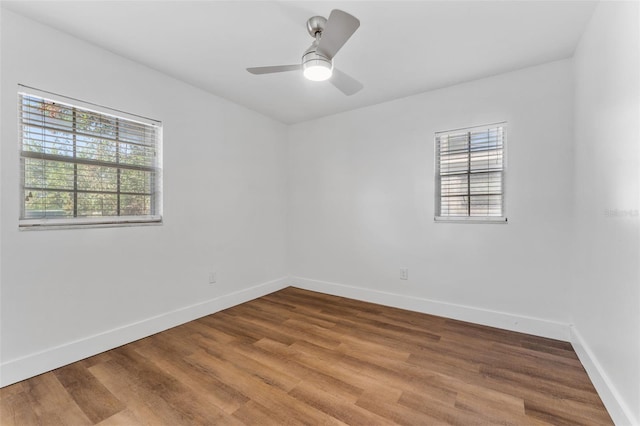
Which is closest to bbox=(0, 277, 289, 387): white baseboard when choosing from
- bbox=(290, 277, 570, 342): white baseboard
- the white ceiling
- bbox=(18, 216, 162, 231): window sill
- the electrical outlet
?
bbox=(18, 216, 162, 231): window sill

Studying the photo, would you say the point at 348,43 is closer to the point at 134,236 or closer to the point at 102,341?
the point at 134,236

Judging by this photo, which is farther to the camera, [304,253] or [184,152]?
[304,253]

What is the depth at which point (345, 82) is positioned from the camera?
2.19 meters

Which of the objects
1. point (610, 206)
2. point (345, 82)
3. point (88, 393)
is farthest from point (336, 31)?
point (88, 393)

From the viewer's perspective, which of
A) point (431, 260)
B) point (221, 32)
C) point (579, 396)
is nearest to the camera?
point (579, 396)

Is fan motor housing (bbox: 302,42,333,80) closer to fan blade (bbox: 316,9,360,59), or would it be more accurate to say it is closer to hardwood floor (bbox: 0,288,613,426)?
fan blade (bbox: 316,9,360,59)

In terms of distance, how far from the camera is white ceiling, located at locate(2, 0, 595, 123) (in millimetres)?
1877

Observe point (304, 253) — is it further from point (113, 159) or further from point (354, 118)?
point (113, 159)

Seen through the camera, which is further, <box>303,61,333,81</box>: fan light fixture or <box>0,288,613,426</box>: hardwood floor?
<box>303,61,333,81</box>: fan light fixture

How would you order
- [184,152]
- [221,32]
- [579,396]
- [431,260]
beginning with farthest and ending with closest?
[431,260] < [184,152] < [221,32] < [579,396]

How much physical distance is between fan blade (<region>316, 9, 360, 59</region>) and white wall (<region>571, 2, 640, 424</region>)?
1420 millimetres

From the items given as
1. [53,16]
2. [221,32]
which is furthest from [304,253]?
[53,16]

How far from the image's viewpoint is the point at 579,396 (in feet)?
5.77

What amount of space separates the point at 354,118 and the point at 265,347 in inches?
117
